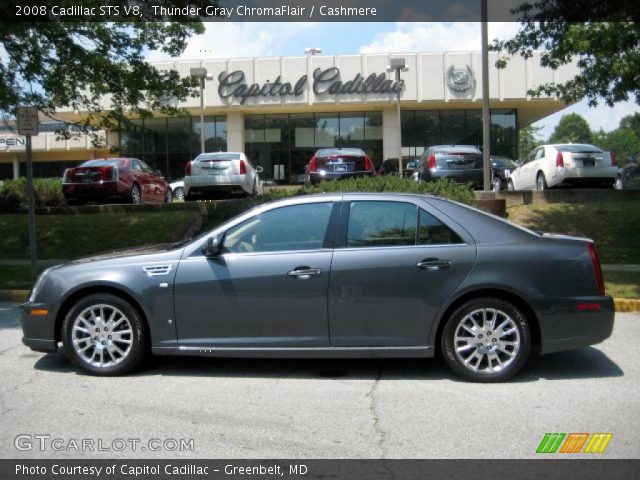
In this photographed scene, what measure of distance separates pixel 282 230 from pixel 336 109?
32122 millimetres

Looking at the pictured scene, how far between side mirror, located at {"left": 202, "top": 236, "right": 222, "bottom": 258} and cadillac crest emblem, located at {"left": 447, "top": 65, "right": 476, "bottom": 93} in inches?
1215

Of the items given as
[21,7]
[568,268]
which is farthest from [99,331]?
[21,7]

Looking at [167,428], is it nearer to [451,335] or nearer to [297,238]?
[297,238]

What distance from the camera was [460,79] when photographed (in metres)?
34.4

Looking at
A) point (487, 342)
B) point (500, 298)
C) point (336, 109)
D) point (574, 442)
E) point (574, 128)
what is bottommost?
point (574, 442)

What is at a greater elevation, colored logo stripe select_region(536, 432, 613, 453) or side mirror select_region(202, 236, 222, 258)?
side mirror select_region(202, 236, 222, 258)

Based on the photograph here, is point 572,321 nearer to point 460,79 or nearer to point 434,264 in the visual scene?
point 434,264

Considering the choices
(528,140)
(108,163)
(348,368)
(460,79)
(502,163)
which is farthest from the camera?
(528,140)

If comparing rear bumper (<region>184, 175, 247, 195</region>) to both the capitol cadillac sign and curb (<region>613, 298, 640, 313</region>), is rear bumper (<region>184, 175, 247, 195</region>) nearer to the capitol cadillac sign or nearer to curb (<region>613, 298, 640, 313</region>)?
curb (<region>613, 298, 640, 313</region>)

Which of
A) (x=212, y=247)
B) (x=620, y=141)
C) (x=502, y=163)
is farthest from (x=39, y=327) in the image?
(x=620, y=141)

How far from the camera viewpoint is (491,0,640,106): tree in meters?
10.6

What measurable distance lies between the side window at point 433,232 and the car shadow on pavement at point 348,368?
47.8 inches

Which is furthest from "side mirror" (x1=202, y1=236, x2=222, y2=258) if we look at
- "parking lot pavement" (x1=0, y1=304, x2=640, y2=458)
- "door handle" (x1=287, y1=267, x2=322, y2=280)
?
"parking lot pavement" (x1=0, y1=304, x2=640, y2=458)
